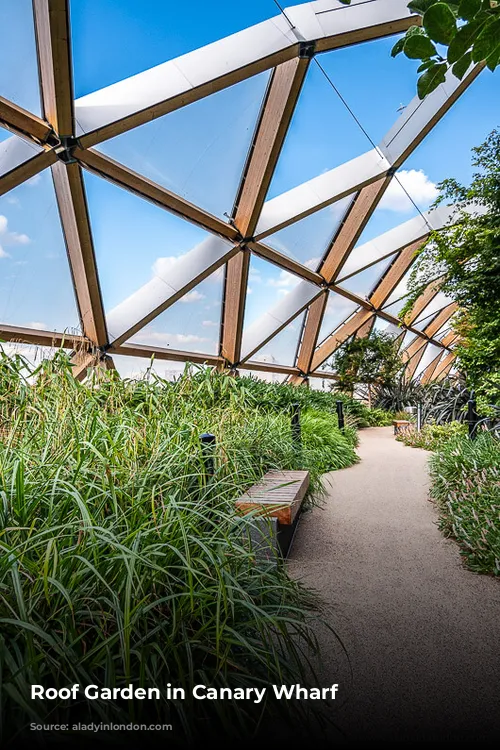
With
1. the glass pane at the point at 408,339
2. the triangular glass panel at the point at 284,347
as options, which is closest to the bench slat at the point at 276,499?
the triangular glass panel at the point at 284,347

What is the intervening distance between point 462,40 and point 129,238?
23.8ft

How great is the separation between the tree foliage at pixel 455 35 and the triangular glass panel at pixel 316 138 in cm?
702

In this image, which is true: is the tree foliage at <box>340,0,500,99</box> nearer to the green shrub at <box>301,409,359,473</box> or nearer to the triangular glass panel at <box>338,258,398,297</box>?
the green shrub at <box>301,409,359,473</box>

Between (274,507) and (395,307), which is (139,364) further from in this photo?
(395,307)

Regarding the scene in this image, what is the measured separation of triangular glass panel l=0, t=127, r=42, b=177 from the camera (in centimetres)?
534

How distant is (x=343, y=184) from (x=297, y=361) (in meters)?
6.58

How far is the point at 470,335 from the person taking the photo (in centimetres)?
666

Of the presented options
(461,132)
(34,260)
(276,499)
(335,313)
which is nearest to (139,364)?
(34,260)

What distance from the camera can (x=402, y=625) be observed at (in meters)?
2.18

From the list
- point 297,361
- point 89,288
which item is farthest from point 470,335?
point 297,361

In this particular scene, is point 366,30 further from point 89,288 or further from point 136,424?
point 136,424

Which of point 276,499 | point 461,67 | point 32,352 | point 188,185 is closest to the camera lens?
point 461,67

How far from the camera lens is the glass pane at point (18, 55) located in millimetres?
4531

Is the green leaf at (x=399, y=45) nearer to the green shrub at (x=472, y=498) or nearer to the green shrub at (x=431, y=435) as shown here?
the green shrub at (x=472, y=498)
